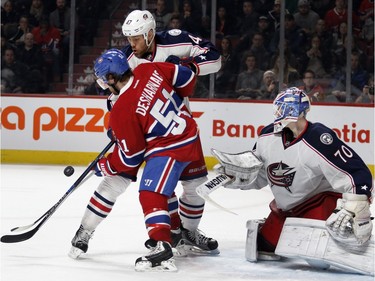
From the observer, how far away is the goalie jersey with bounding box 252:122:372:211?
3537 millimetres

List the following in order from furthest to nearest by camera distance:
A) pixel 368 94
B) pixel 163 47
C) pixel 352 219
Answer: pixel 368 94
pixel 163 47
pixel 352 219

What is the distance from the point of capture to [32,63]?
8.62m

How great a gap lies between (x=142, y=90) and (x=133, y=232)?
3.76 ft

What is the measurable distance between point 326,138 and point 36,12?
221 inches

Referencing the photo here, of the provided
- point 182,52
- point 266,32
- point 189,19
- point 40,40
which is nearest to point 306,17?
point 266,32

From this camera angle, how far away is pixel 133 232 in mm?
4672

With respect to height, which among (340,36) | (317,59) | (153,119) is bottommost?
(317,59)

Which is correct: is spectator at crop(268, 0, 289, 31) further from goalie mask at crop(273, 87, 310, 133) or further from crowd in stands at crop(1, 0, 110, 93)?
goalie mask at crop(273, 87, 310, 133)

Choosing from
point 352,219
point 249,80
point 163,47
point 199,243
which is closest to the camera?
point 352,219

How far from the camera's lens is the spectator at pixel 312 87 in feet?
26.2

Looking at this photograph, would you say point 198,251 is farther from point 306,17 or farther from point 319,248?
point 306,17

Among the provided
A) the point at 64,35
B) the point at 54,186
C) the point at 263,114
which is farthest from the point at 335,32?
the point at 54,186

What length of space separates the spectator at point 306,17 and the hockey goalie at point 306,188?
4.50m

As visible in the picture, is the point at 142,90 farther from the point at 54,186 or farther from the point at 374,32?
the point at 374,32
